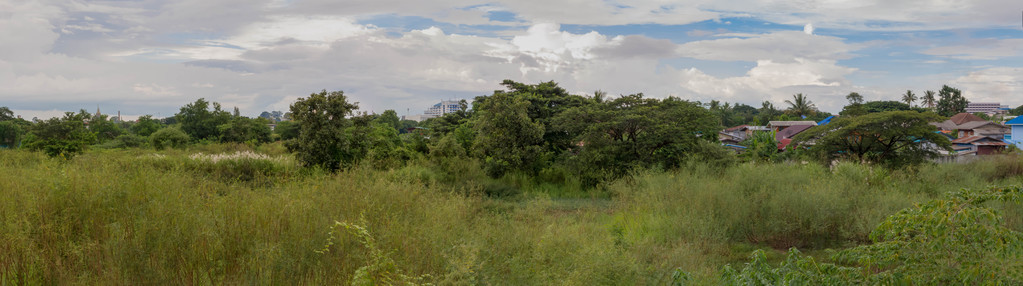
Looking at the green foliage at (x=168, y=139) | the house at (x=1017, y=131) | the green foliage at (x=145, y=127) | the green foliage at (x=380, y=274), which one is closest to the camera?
the green foliage at (x=380, y=274)

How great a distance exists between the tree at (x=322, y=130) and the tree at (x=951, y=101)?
256 ft

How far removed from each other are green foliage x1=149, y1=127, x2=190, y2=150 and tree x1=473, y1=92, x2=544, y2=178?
17944 millimetres

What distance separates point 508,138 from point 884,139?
11412 millimetres

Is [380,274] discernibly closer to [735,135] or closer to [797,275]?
[797,275]

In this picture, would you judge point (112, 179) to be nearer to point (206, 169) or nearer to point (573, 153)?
point (206, 169)

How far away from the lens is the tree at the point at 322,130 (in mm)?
13859

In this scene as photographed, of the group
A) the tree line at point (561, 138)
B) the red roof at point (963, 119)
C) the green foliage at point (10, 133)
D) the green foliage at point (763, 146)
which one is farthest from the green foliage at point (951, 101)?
the green foliage at point (10, 133)

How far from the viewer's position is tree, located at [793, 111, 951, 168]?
15.5 meters

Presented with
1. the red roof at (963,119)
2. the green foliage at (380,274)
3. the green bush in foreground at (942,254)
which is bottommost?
the green foliage at (380,274)

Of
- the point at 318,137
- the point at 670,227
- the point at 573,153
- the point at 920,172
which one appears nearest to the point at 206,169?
the point at 318,137

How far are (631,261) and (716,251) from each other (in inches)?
107

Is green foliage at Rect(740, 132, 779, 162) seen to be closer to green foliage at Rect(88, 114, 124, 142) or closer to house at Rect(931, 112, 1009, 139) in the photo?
house at Rect(931, 112, 1009, 139)

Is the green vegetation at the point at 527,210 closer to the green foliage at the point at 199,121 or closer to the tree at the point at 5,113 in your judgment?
the green foliage at the point at 199,121

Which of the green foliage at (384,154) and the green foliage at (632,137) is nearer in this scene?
the green foliage at (632,137)
